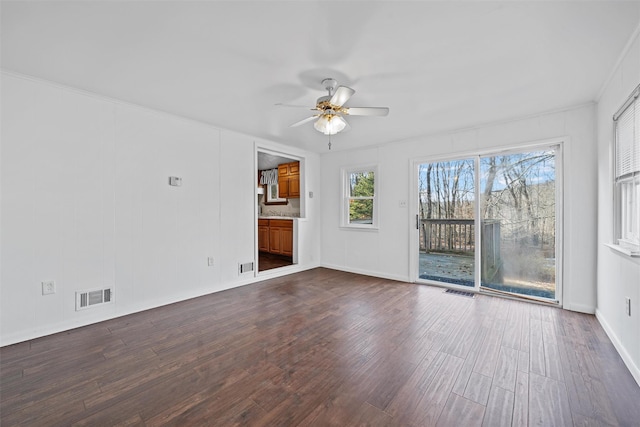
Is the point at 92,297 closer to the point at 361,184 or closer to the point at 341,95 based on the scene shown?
the point at 341,95

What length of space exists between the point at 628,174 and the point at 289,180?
560 cm

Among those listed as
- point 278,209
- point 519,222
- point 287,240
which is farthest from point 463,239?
point 278,209

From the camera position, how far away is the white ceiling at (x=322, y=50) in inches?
68.4

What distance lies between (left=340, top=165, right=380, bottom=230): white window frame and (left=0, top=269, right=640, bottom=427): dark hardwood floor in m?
2.10

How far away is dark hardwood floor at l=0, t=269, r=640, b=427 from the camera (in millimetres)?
1637

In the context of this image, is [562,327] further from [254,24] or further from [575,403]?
[254,24]

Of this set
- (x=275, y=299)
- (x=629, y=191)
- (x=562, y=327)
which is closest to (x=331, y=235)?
(x=275, y=299)

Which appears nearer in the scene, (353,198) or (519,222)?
(519,222)

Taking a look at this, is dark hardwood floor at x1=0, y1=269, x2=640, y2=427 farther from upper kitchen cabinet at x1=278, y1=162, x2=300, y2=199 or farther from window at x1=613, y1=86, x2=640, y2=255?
upper kitchen cabinet at x1=278, y1=162, x2=300, y2=199

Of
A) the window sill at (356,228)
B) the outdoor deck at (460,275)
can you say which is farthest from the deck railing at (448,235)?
the window sill at (356,228)

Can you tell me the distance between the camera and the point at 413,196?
460 centimetres

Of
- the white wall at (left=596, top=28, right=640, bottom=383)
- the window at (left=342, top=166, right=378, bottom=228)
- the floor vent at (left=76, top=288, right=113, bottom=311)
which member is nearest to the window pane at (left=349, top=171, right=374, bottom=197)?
the window at (left=342, top=166, right=378, bottom=228)

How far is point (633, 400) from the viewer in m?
1.74

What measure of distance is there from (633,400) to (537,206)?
245cm
